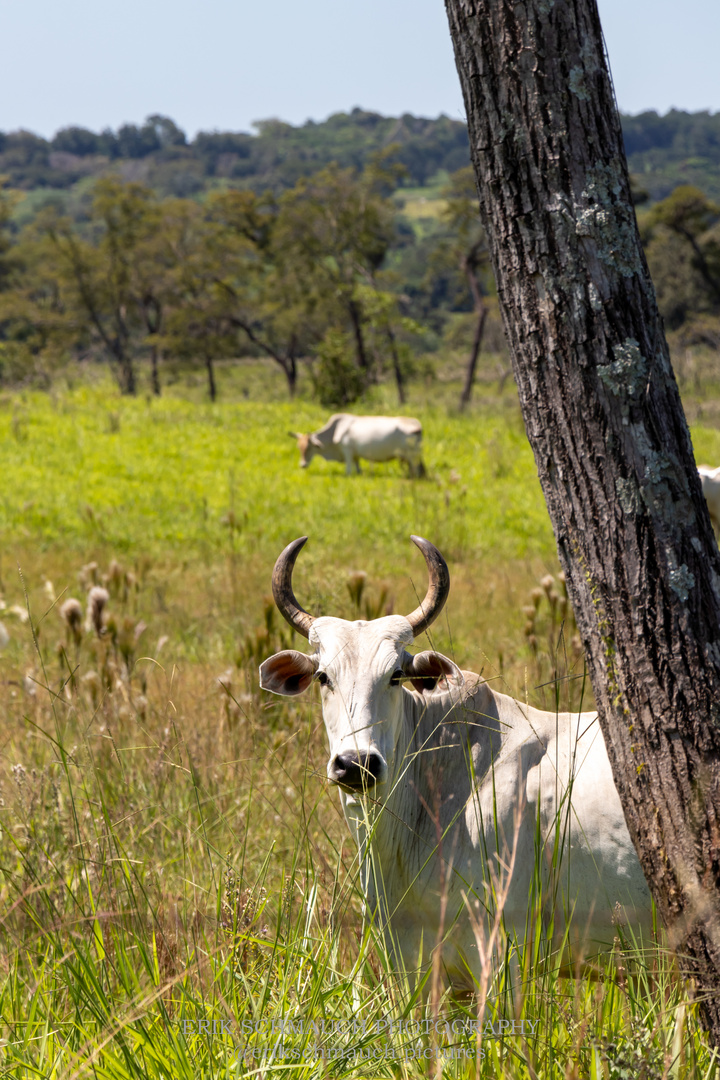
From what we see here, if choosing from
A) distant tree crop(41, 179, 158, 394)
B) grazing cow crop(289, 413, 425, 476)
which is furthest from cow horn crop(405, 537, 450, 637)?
distant tree crop(41, 179, 158, 394)

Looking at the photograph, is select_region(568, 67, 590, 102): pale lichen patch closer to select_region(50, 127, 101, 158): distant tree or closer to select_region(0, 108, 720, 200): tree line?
select_region(0, 108, 720, 200): tree line

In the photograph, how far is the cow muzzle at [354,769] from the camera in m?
2.22

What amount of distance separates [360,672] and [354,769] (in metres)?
0.33

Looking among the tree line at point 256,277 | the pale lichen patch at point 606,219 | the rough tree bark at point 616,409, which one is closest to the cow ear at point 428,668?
the rough tree bark at point 616,409

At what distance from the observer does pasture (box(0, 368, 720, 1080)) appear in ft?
5.83

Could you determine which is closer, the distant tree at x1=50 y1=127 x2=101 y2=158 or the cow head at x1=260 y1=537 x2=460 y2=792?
the cow head at x1=260 y1=537 x2=460 y2=792

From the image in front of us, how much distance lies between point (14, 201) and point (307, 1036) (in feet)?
125

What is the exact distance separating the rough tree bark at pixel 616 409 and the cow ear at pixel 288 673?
1031 mm

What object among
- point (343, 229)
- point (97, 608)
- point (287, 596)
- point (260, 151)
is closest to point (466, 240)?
point (343, 229)

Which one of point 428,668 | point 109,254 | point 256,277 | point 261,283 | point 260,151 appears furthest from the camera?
point 260,151

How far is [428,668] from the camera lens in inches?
103

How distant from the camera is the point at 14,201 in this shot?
112ft

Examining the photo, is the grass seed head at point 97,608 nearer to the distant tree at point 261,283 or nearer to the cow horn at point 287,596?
the cow horn at point 287,596

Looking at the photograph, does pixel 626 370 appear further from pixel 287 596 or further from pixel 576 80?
pixel 287 596
